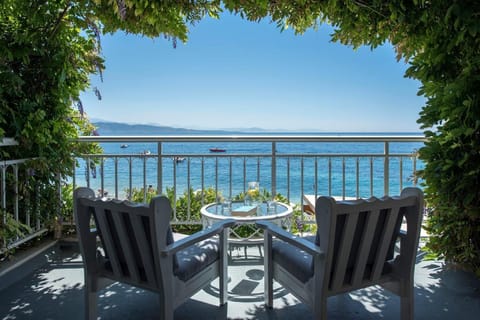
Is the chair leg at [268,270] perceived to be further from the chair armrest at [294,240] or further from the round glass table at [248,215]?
the round glass table at [248,215]

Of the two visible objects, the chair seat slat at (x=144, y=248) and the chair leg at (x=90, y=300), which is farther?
the chair leg at (x=90, y=300)

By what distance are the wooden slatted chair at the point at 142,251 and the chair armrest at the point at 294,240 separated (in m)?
0.27

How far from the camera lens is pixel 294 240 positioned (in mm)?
1733

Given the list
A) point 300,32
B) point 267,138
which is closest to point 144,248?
point 267,138

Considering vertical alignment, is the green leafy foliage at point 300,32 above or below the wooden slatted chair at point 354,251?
above

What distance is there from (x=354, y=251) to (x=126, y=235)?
1.15 m

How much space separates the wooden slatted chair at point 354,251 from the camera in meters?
1.55

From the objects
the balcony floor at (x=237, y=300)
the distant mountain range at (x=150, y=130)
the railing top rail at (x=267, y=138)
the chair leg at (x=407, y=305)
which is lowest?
the balcony floor at (x=237, y=300)

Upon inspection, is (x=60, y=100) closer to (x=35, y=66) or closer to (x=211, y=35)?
(x=35, y=66)

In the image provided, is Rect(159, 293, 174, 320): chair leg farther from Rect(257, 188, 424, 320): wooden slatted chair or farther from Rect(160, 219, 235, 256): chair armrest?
Rect(257, 188, 424, 320): wooden slatted chair

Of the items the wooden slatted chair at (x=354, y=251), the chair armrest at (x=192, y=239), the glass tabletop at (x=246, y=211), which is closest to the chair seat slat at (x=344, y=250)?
the wooden slatted chair at (x=354, y=251)

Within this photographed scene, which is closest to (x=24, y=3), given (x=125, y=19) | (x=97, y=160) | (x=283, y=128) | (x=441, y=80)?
(x=125, y=19)

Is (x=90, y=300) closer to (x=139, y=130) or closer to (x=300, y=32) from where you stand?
(x=300, y=32)

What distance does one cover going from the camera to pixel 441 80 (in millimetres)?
2418
